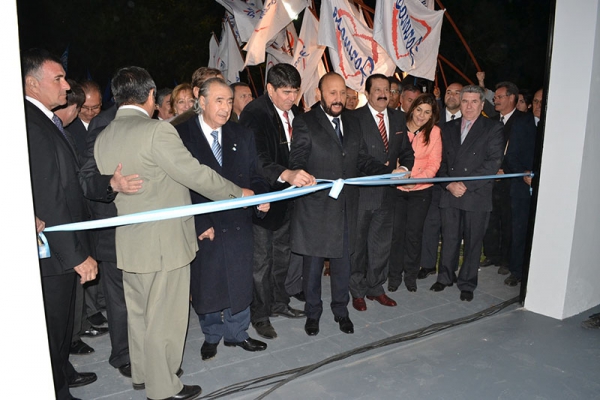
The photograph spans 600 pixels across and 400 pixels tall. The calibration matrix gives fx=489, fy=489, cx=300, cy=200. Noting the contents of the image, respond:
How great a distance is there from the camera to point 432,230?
5.64 meters

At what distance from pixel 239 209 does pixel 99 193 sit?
1001mm

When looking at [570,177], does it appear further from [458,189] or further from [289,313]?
[289,313]

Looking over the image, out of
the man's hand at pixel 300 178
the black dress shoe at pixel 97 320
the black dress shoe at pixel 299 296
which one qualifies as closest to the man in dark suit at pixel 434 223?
the black dress shoe at pixel 299 296

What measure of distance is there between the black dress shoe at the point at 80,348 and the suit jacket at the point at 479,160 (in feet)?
12.1

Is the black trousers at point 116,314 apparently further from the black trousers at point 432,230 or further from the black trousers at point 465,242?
the black trousers at point 432,230

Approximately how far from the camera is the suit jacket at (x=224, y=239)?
344cm

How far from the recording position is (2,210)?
6.32 ft

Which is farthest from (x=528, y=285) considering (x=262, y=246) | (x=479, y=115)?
(x=262, y=246)

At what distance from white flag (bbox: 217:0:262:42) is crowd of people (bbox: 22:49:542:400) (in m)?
4.58

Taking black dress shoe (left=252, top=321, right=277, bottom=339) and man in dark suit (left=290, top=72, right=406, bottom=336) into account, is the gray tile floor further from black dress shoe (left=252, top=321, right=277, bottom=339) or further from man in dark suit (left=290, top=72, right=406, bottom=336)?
man in dark suit (left=290, top=72, right=406, bottom=336)

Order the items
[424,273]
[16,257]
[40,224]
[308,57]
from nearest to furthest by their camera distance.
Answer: [16,257], [40,224], [424,273], [308,57]

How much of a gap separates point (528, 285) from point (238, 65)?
831 centimetres

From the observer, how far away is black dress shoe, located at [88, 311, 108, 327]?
436 cm

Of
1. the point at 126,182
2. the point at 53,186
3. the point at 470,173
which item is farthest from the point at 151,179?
the point at 470,173
